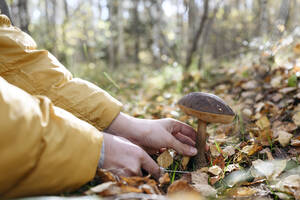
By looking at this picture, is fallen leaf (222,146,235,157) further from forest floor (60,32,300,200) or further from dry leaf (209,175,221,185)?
dry leaf (209,175,221,185)

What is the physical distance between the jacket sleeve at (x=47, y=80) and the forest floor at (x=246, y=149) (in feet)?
1.57

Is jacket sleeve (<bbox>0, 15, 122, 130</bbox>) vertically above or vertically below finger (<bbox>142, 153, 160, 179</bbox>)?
above

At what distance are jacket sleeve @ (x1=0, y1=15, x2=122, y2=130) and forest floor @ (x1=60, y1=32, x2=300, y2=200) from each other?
0.48 metres

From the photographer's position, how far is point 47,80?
1.46 m

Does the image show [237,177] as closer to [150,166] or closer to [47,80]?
[150,166]

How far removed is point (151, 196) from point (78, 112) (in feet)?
2.50

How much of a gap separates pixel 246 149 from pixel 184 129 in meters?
0.49

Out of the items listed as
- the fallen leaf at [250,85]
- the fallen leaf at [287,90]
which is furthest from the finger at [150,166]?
the fallen leaf at [250,85]

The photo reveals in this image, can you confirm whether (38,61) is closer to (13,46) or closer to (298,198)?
(13,46)

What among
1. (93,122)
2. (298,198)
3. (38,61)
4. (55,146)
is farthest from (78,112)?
(298,198)

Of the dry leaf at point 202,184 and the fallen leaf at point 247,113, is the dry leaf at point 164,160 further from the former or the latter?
the fallen leaf at point 247,113

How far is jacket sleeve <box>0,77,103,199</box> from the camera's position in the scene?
859 millimetres

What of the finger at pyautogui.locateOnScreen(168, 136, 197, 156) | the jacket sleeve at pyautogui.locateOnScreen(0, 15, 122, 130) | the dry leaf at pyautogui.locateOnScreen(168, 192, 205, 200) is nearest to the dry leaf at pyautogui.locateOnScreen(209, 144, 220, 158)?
the finger at pyautogui.locateOnScreen(168, 136, 197, 156)

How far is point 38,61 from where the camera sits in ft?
4.94
